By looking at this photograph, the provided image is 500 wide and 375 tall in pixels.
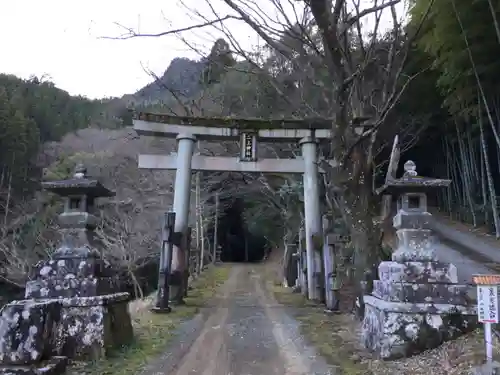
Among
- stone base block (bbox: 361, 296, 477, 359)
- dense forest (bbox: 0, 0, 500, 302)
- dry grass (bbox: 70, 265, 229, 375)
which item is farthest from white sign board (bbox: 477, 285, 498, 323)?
dry grass (bbox: 70, 265, 229, 375)

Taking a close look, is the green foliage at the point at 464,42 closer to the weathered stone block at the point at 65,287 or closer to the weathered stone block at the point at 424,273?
the weathered stone block at the point at 424,273

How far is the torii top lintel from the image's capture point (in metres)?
10.0

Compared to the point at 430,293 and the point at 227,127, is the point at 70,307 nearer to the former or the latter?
the point at 430,293

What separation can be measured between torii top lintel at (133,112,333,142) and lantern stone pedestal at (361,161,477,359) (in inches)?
197

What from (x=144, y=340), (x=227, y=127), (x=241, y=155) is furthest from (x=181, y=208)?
(x=144, y=340)

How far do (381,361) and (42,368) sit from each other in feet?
10.8

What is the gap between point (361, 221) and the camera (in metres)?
6.74

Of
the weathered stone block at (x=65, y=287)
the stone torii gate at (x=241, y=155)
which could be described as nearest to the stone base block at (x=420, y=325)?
the weathered stone block at (x=65, y=287)

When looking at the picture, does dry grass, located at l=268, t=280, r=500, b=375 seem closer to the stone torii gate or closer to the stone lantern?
the stone lantern

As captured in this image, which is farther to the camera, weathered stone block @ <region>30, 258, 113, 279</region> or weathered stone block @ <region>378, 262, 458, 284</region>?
weathered stone block @ <region>30, 258, 113, 279</region>

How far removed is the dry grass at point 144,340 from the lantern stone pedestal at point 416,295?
2.61m

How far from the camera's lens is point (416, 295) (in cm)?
491

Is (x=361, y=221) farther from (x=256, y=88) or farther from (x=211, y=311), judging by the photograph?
(x=256, y=88)

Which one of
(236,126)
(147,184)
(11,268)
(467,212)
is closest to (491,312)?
(236,126)
